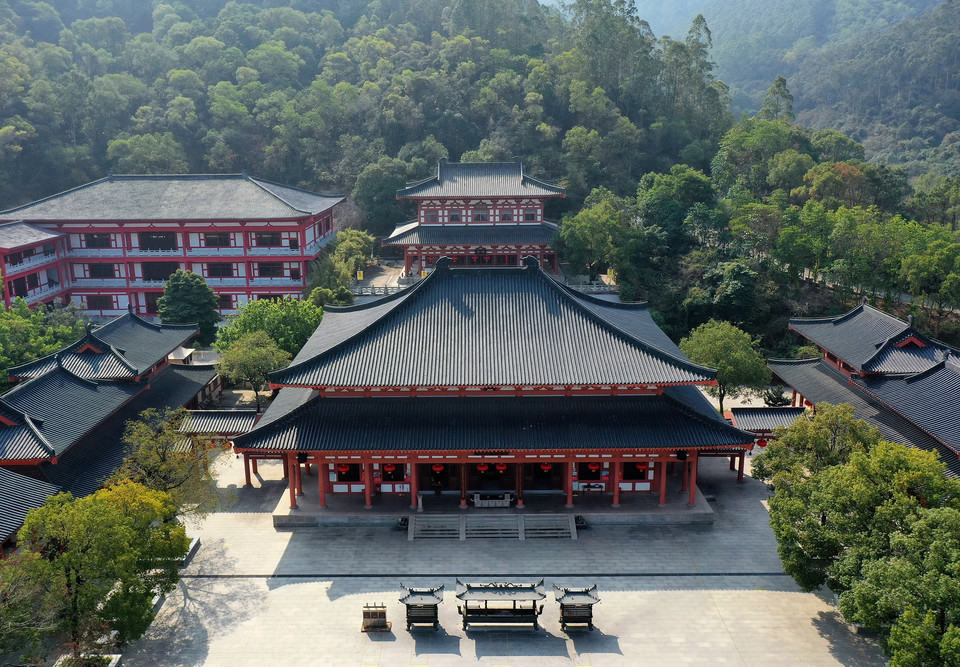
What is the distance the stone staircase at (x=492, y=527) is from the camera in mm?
23156

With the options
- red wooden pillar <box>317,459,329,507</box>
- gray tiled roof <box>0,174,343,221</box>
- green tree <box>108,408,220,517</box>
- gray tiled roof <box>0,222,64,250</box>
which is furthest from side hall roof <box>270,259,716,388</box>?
gray tiled roof <box>0,222,64,250</box>

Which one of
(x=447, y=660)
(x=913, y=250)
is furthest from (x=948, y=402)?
(x=913, y=250)

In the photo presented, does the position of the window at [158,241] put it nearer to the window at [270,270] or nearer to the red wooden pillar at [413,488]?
the window at [270,270]

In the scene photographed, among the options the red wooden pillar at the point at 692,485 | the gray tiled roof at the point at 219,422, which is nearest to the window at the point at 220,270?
the gray tiled roof at the point at 219,422

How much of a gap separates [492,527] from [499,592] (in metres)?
4.19

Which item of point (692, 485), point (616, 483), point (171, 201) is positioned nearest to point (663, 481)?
point (692, 485)

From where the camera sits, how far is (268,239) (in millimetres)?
50375

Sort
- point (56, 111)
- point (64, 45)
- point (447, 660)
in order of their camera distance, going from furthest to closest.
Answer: point (64, 45) < point (56, 111) < point (447, 660)

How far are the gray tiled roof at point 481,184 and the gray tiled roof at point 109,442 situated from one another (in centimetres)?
2288

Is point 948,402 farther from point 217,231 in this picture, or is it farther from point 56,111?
point 56,111

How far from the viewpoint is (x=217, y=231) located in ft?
163

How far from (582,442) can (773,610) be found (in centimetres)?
713

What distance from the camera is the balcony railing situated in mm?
44344

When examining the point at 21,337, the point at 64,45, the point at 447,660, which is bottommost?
the point at 447,660
